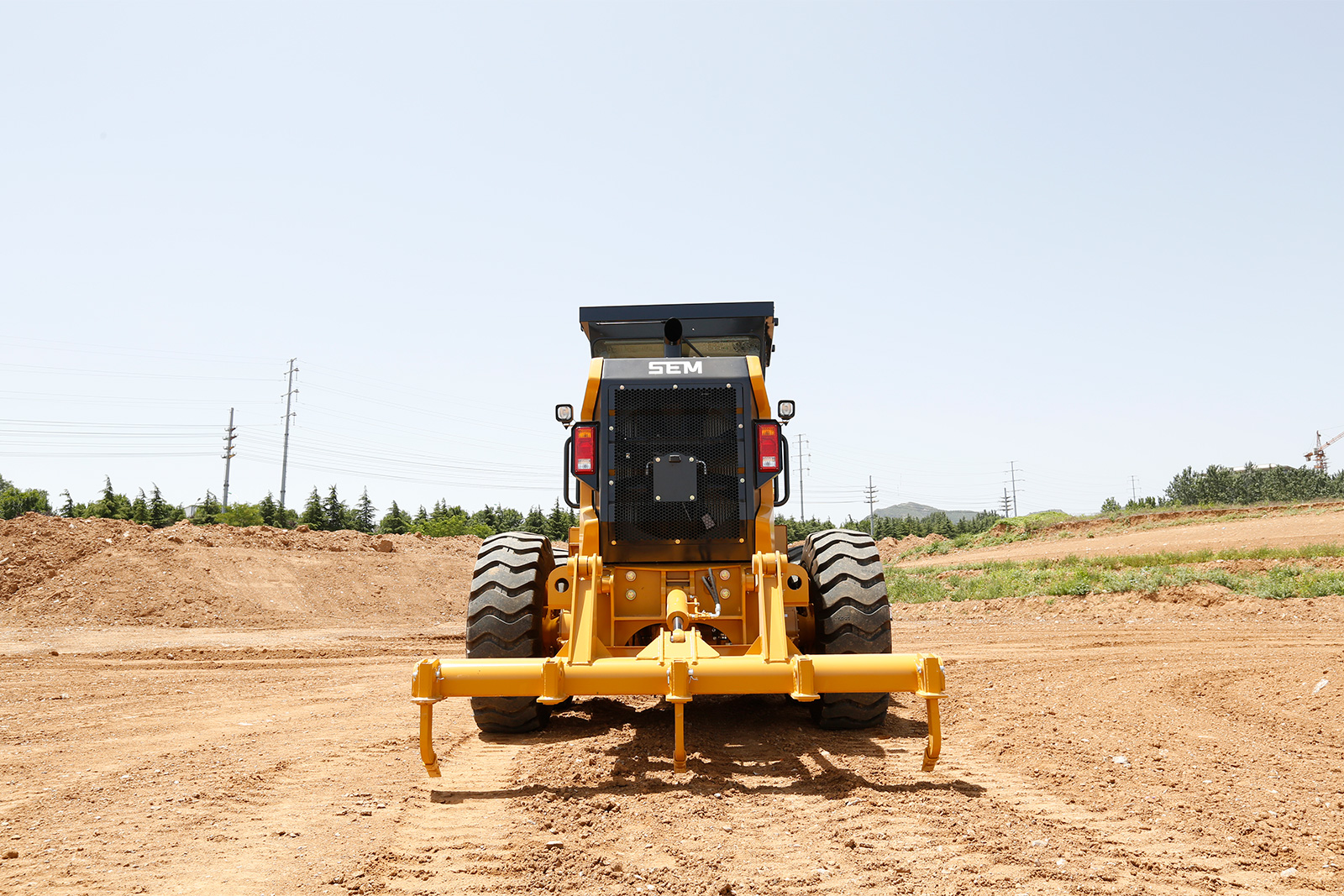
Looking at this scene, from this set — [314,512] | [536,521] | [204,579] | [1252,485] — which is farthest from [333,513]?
[1252,485]

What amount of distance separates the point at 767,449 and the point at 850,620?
146 cm

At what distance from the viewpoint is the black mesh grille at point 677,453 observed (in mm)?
6824

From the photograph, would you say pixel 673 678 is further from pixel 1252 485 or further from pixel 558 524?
pixel 1252 485

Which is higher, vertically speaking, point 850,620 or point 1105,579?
point 850,620

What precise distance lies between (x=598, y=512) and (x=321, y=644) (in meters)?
11.8

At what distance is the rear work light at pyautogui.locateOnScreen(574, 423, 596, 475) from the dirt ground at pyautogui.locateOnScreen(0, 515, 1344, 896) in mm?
2077

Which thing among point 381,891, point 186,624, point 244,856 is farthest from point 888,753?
point 186,624

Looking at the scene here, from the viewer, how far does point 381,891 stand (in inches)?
143

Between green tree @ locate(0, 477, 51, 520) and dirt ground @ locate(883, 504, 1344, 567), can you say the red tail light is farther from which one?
green tree @ locate(0, 477, 51, 520)

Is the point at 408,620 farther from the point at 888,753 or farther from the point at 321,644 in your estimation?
the point at 888,753

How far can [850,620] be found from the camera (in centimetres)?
636

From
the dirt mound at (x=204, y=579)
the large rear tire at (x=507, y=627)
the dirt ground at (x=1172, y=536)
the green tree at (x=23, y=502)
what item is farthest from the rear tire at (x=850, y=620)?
the green tree at (x=23, y=502)

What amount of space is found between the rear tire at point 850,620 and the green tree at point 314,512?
40653mm

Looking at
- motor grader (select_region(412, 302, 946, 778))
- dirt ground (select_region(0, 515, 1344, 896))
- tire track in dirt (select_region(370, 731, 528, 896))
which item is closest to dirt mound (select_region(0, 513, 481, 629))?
dirt ground (select_region(0, 515, 1344, 896))
